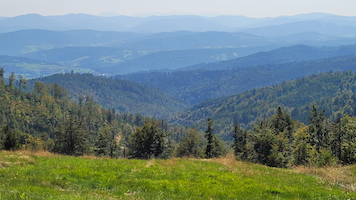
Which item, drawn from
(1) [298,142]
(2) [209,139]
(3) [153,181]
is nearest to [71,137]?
(2) [209,139]

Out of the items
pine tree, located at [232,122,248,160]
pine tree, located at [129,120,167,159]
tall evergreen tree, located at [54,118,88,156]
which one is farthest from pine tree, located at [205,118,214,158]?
tall evergreen tree, located at [54,118,88,156]

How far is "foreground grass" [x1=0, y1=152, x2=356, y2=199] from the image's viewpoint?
777 inches

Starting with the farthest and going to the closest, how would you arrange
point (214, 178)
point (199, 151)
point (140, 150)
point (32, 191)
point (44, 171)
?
point (199, 151) < point (140, 150) < point (214, 178) < point (44, 171) < point (32, 191)

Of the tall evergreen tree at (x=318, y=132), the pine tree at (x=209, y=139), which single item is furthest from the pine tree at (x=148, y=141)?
the tall evergreen tree at (x=318, y=132)

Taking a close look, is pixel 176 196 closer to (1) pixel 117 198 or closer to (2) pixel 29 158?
(1) pixel 117 198

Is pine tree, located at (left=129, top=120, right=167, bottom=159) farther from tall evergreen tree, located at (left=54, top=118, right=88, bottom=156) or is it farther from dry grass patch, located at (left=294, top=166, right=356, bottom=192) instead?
dry grass patch, located at (left=294, top=166, right=356, bottom=192)

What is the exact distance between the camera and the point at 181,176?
2578 centimetres

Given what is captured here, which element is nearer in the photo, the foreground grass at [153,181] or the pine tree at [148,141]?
the foreground grass at [153,181]

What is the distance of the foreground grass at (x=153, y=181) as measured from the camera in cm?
1975

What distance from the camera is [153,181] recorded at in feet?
76.6

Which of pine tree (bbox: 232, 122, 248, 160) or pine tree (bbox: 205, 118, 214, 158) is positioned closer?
pine tree (bbox: 205, 118, 214, 158)

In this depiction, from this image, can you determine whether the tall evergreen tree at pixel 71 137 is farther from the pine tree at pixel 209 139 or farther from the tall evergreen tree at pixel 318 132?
the tall evergreen tree at pixel 318 132

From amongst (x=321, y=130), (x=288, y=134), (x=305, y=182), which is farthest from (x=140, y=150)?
(x=305, y=182)

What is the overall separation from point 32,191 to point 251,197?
14910 mm
